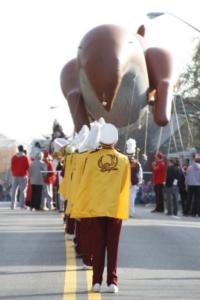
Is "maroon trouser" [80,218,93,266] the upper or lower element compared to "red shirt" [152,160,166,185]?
lower

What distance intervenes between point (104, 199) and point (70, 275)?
1.83 metres

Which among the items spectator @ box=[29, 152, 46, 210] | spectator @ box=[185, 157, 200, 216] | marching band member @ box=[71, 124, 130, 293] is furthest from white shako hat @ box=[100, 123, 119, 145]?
spectator @ box=[29, 152, 46, 210]

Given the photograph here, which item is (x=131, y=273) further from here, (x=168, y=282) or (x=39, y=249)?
(x=39, y=249)

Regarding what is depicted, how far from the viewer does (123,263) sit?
13.9 m

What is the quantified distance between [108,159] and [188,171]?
17552 millimetres

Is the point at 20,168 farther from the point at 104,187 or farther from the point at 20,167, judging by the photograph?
the point at 104,187

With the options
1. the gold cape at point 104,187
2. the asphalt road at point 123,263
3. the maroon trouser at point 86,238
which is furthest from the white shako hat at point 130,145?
the gold cape at point 104,187

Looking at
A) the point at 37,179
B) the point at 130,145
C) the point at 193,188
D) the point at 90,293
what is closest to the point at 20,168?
the point at 37,179

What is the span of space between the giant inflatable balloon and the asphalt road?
3.26 meters

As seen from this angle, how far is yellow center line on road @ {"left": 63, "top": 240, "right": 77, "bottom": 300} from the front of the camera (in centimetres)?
1060

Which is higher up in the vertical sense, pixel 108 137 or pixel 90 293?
pixel 108 137

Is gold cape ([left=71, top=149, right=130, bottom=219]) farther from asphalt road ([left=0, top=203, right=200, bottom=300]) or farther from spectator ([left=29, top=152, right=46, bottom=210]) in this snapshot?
spectator ([left=29, top=152, right=46, bottom=210])

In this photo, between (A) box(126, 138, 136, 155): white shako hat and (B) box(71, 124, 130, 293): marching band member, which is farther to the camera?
(A) box(126, 138, 136, 155): white shako hat

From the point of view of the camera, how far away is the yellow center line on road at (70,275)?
10.6 m
